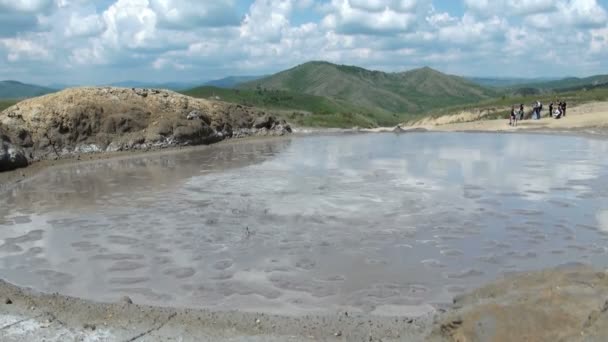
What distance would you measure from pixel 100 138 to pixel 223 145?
21.5 ft

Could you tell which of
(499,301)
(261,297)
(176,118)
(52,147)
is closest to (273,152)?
(176,118)

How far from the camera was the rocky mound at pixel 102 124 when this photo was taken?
25.9m

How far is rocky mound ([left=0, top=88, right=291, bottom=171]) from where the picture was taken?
84.9ft

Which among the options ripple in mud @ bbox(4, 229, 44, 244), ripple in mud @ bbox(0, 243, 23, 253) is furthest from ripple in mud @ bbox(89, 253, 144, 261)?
ripple in mud @ bbox(4, 229, 44, 244)

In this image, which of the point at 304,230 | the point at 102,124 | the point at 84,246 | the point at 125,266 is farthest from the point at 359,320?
the point at 102,124

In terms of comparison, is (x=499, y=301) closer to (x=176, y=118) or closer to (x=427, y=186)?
(x=427, y=186)

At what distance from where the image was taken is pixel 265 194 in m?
16.0

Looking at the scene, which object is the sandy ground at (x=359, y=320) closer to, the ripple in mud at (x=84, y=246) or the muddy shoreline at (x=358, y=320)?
the muddy shoreline at (x=358, y=320)

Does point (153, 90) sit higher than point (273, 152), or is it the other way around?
point (153, 90)

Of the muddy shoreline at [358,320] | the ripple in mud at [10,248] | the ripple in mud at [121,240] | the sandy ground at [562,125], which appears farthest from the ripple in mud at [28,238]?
the sandy ground at [562,125]

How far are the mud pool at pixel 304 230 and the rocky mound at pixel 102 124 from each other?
4.81 meters

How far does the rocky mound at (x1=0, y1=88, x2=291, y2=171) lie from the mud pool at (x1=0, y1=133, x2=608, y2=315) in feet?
15.8

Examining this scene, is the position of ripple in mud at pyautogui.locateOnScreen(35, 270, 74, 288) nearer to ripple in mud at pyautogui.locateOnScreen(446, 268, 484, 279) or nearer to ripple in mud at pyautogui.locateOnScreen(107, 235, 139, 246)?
ripple in mud at pyautogui.locateOnScreen(107, 235, 139, 246)

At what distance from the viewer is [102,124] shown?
28.9 m
